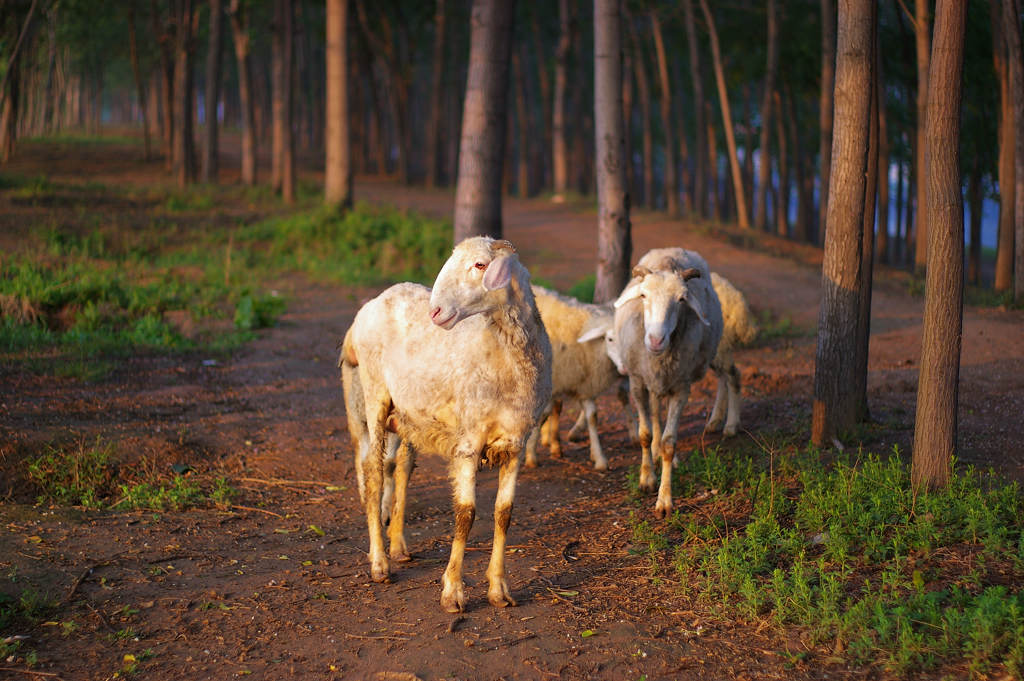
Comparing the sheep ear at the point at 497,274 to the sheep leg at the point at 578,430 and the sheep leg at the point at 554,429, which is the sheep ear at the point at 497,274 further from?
the sheep leg at the point at 578,430

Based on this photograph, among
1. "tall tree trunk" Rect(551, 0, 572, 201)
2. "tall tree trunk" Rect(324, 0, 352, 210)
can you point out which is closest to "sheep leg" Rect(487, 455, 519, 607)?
"tall tree trunk" Rect(324, 0, 352, 210)

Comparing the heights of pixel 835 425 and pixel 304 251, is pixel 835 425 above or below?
below

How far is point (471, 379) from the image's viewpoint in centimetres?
564

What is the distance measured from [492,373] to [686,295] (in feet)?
8.50

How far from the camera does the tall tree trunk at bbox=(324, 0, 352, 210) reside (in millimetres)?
20484

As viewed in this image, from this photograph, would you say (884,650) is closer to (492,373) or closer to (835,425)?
(492,373)

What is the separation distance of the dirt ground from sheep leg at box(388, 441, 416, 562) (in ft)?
0.42

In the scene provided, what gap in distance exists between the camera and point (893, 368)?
11.4 m

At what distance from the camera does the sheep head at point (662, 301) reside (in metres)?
7.39

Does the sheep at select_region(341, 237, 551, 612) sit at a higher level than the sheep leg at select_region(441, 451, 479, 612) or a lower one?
higher

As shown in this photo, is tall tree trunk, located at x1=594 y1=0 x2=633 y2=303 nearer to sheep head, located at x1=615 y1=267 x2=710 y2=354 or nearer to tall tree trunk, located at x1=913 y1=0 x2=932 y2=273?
sheep head, located at x1=615 y1=267 x2=710 y2=354

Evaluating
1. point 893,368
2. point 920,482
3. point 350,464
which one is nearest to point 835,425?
point 920,482

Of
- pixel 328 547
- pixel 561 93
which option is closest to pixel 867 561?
pixel 328 547

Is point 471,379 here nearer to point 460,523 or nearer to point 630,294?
point 460,523
